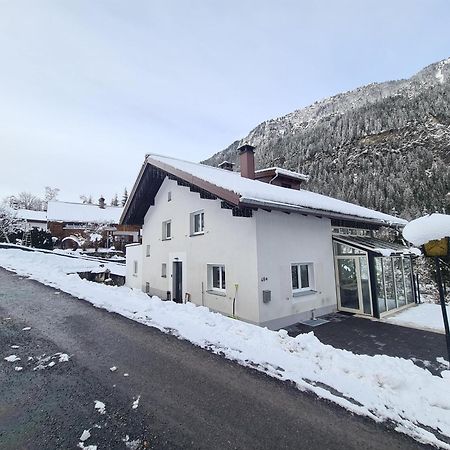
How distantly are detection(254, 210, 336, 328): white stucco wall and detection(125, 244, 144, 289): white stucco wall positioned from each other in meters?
10.0

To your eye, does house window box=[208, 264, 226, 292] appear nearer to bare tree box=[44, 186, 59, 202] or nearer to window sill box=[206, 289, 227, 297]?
window sill box=[206, 289, 227, 297]

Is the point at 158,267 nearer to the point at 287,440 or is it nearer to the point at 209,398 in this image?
the point at 209,398

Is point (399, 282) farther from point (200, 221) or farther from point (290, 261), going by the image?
point (200, 221)

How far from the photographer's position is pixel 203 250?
430 inches

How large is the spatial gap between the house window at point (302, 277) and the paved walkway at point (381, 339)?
1457 millimetres

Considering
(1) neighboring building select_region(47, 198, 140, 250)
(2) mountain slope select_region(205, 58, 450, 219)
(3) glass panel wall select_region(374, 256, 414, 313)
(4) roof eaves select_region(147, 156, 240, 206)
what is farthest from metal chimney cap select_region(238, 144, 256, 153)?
(1) neighboring building select_region(47, 198, 140, 250)

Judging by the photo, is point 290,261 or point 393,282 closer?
point 290,261

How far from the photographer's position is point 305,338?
5270 mm

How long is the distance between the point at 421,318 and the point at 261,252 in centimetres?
724

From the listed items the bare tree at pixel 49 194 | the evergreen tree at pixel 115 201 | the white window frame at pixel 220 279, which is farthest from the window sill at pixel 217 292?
the bare tree at pixel 49 194

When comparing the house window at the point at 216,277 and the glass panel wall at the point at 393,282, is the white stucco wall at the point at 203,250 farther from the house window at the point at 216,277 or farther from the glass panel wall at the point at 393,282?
the glass panel wall at the point at 393,282

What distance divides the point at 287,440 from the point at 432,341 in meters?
7.42

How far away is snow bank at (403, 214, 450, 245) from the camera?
14.2 ft

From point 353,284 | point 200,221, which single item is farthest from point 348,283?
point 200,221
